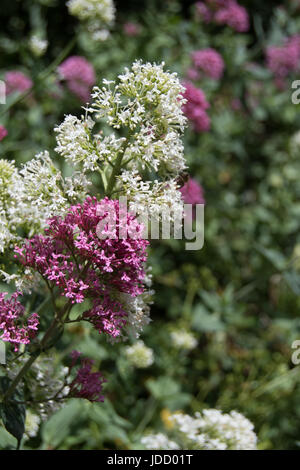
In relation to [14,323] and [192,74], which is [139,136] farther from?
[192,74]

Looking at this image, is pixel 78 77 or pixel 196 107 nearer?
pixel 196 107

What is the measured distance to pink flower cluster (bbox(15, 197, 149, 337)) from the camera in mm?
1203

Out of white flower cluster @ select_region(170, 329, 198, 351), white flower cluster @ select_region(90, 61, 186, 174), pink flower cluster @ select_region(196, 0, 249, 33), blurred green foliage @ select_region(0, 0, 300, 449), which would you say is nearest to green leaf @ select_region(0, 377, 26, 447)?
blurred green foliage @ select_region(0, 0, 300, 449)

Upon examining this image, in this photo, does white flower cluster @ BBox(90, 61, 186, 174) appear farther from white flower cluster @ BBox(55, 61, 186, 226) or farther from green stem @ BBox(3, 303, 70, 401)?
green stem @ BBox(3, 303, 70, 401)

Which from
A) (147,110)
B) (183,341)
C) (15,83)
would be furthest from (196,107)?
(147,110)

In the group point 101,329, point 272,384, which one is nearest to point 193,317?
point 272,384

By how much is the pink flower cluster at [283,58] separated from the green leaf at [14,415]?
331cm

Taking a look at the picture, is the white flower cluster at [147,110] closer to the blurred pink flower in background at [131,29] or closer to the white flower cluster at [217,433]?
the white flower cluster at [217,433]

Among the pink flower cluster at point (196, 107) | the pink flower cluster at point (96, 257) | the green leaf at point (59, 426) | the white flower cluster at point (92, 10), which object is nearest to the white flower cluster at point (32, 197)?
→ the pink flower cluster at point (96, 257)

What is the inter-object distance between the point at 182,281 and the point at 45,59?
2.17 meters

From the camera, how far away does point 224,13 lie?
3.65m

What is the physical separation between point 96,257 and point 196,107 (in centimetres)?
169

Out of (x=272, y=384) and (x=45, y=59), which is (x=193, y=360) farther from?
(x=45, y=59)

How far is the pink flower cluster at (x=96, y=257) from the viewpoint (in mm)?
1203
